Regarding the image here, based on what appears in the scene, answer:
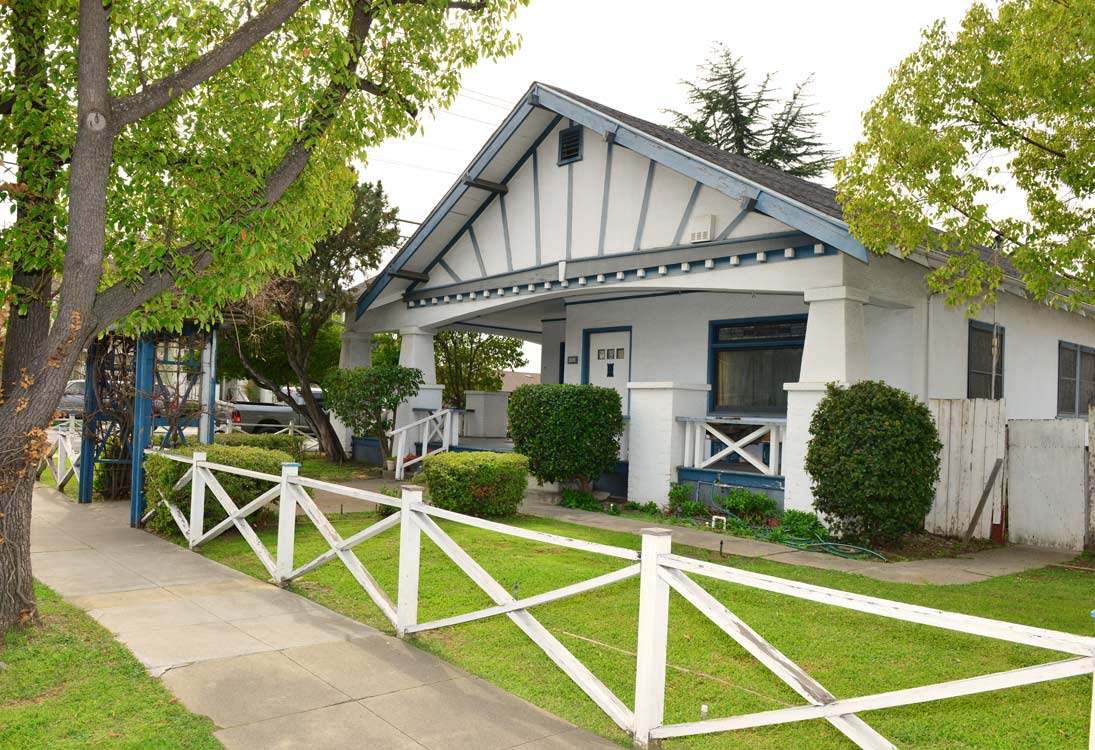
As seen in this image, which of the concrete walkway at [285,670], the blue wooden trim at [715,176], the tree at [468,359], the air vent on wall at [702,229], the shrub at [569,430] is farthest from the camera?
the tree at [468,359]

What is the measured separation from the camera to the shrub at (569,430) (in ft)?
40.8

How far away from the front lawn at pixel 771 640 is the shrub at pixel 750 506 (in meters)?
2.60

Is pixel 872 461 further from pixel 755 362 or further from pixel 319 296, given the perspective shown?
pixel 319 296

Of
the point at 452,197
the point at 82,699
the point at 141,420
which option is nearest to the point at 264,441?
the point at 141,420

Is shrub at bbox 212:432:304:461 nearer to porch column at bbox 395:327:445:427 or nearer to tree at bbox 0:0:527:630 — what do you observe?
porch column at bbox 395:327:445:427

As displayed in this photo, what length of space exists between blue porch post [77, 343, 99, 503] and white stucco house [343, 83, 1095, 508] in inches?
243

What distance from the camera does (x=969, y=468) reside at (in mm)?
11266

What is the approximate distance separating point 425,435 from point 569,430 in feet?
16.1

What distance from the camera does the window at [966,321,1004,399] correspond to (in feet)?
43.3

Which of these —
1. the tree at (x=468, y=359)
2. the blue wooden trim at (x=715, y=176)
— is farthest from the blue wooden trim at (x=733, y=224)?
the tree at (x=468, y=359)

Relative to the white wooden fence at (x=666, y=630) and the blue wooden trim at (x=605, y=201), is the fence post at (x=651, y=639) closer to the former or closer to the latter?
the white wooden fence at (x=666, y=630)

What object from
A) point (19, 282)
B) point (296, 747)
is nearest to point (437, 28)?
point (19, 282)

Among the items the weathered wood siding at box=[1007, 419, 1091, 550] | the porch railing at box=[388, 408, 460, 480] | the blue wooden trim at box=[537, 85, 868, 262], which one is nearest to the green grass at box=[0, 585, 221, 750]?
the blue wooden trim at box=[537, 85, 868, 262]

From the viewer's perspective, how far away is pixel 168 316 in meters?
7.09
